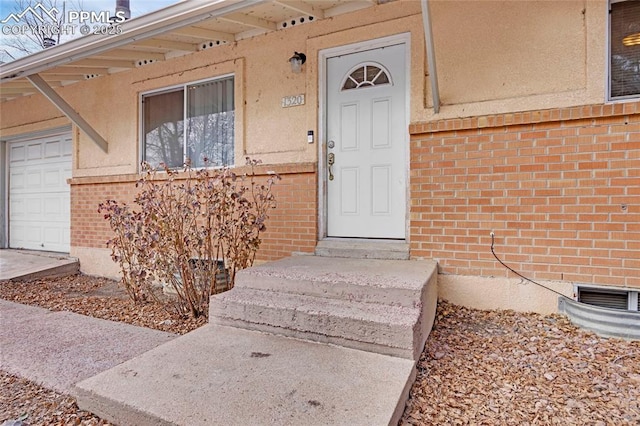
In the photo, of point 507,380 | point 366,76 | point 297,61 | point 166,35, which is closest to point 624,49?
point 366,76

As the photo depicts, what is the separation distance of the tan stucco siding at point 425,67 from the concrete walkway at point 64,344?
7.89 ft

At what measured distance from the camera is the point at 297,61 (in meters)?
4.22

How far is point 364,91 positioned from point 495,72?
130cm

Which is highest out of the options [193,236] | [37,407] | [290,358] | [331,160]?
[331,160]

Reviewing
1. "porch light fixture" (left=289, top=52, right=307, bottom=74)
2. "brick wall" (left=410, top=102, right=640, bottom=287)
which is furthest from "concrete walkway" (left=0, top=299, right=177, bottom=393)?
"porch light fixture" (left=289, top=52, right=307, bottom=74)

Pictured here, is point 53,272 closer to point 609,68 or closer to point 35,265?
point 35,265

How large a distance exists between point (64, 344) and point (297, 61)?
Result: 3.55 metres

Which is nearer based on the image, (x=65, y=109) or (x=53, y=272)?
(x=65, y=109)

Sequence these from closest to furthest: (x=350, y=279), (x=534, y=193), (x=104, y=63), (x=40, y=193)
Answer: (x=350, y=279) < (x=534, y=193) < (x=104, y=63) < (x=40, y=193)

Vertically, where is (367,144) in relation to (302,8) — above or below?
below

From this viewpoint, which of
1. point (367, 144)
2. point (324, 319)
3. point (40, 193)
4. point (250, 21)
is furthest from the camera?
point (40, 193)

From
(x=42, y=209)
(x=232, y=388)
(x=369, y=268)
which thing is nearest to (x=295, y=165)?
(x=369, y=268)

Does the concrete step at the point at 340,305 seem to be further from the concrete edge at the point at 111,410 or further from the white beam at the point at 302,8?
the white beam at the point at 302,8

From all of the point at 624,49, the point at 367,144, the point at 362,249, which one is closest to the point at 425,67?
the point at 367,144
